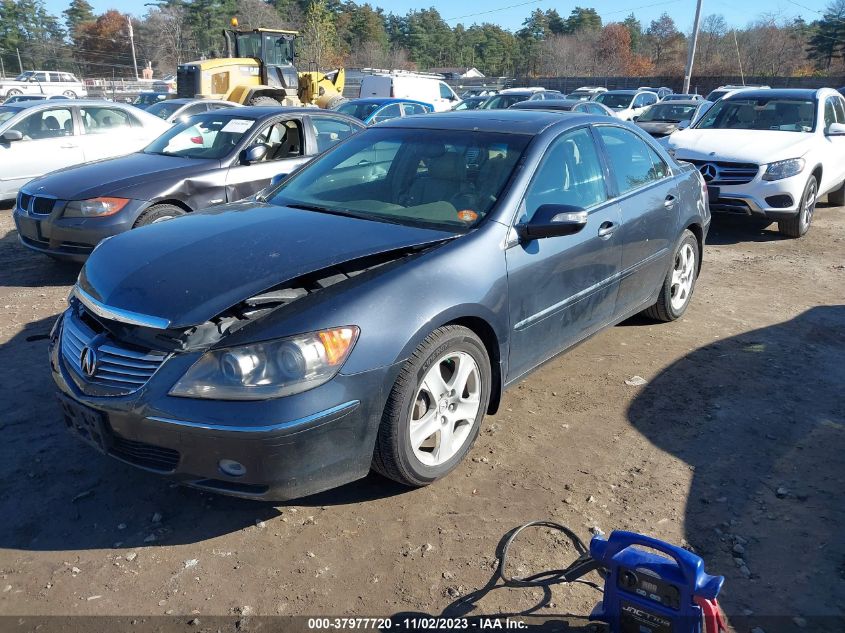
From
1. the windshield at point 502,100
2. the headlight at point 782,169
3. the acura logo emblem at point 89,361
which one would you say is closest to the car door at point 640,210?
the acura logo emblem at point 89,361

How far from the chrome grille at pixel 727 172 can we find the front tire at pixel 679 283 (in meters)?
3.11

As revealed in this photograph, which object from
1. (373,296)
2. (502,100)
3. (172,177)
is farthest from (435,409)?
(502,100)

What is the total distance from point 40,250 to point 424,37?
3726 inches

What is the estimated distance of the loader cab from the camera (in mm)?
19641

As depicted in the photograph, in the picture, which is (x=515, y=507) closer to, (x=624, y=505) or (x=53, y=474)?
(x=624, y=505)

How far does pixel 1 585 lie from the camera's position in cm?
263

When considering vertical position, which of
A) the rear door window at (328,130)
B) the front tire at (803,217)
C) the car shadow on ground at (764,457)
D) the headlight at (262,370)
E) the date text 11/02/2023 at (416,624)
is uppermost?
the rear door window at (328,130)

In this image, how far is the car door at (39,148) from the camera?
369 inches

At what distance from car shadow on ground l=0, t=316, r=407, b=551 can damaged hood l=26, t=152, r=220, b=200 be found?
9.96 feet

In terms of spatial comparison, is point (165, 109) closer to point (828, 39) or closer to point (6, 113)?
point (6, 113)

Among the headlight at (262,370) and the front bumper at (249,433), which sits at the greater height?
the headlight at (262,370)

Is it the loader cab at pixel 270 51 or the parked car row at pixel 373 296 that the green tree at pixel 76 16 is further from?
the parked car row at pixel 373 296

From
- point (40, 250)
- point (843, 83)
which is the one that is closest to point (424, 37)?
point (843, 83)

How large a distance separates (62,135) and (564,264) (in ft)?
28.9
